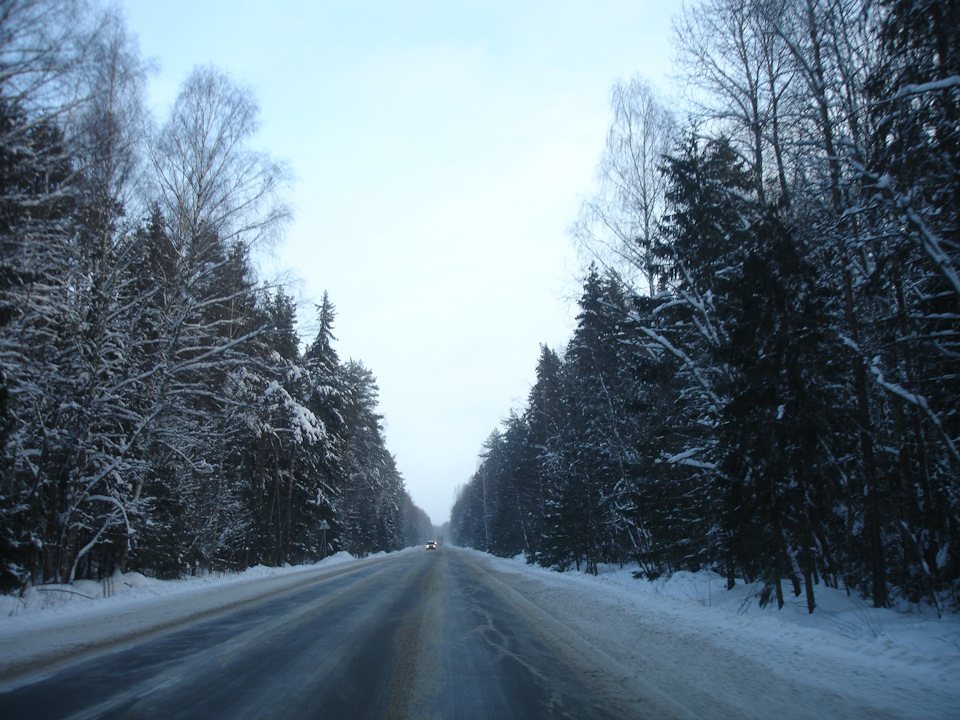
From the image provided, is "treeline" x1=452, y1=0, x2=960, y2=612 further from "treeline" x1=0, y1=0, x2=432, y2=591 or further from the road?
"treeline" x1=0, y1=0, x2=432, y2=591

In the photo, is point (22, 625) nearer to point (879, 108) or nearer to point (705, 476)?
point (705, 476)

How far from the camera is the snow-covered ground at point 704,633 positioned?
16.3 ft

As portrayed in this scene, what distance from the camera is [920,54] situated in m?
7.44

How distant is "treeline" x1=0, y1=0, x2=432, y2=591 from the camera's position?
9414mm

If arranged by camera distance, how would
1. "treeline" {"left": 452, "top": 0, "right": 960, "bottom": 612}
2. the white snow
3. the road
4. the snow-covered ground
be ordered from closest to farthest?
the road → the white snow → the snow-covered ground → "treeline" {"left": 452, "top": 0, "right": 960, "bottom": 612}

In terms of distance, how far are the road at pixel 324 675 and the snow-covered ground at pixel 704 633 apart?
817mm

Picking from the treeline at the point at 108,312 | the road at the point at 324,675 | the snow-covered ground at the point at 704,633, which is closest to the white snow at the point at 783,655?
the snow-covered ground at the point at 704,633

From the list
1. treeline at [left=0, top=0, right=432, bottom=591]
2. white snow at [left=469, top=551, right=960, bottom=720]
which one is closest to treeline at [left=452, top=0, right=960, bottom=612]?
white snow at [left=469, top=551, right=960, bottom=720]

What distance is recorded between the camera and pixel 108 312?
1245 centimetres

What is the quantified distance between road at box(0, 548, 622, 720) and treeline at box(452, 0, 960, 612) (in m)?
5.67

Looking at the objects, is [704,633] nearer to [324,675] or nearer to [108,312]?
[324,675]

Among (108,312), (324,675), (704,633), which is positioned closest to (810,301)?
(704,633)

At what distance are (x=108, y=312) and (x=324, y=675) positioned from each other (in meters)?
11.0

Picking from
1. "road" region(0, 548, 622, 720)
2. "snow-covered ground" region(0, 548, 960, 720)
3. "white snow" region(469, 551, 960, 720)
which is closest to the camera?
"road" region(0, 548, 622, 720)
